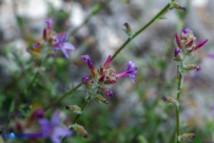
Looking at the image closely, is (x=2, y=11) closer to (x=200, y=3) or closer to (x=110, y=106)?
(x=110, y=106)

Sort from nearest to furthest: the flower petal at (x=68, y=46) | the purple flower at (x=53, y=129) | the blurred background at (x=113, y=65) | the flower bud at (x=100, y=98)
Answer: the flower bud at (x=100, y=98), the purple flower at (x=53, y=129), the flower petal at (x=68, y=46), the blurred background at (x=113, y=65)

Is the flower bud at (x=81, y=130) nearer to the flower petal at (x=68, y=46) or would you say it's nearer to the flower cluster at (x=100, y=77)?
the flower cluster at (x=100, y=77)

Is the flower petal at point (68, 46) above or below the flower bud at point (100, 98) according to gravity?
above

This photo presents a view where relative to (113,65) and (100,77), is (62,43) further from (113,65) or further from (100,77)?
(113,65)

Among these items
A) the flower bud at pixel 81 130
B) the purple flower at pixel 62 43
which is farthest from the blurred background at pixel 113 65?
the flower bud at pixel 81 130

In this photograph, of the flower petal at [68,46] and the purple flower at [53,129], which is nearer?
the purple flower at [53,129]

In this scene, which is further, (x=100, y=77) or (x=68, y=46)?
(x=68, y=46)

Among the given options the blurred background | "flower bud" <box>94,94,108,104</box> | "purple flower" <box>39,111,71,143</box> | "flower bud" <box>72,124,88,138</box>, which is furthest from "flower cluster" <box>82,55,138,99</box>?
the blurred background

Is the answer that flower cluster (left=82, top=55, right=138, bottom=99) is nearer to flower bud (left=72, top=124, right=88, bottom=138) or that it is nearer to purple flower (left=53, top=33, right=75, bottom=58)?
flower bud (left=72, top=124, right=88, bottom=138)

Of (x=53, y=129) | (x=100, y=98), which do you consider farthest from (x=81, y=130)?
(x=53, y=129)
